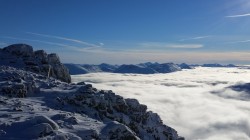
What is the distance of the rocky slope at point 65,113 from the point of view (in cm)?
2739

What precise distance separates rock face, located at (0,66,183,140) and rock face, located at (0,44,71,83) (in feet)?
29.4

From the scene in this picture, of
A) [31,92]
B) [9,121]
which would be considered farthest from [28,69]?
[9,121]

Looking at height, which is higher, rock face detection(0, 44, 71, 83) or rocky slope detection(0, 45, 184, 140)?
rock face detection(0, 44, 71, 83)

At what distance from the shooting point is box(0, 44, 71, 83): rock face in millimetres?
61094

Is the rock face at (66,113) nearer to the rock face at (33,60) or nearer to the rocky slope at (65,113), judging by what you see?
the rocky slope at (65,113)

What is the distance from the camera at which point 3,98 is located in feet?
126

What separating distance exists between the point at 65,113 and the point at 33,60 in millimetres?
31306

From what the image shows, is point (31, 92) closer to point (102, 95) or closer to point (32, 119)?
point (102, 95)

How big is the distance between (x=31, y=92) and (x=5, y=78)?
655cm

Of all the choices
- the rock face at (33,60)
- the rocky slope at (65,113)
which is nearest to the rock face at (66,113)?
the rocky slope at (65,113)

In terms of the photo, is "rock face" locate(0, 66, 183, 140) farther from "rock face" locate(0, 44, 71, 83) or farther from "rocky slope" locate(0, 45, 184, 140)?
"rock face" locate(0, 44, 71, 83)

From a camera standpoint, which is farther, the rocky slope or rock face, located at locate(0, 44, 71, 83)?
rock face, located at locate(0, 44, 71, 83)

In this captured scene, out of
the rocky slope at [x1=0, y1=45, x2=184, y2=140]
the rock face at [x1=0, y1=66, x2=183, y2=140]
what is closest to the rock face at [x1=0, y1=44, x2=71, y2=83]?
the rocky slope at [x1=0, y1=45, x2=184, y2=140]

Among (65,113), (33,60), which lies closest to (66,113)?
(65,113)
